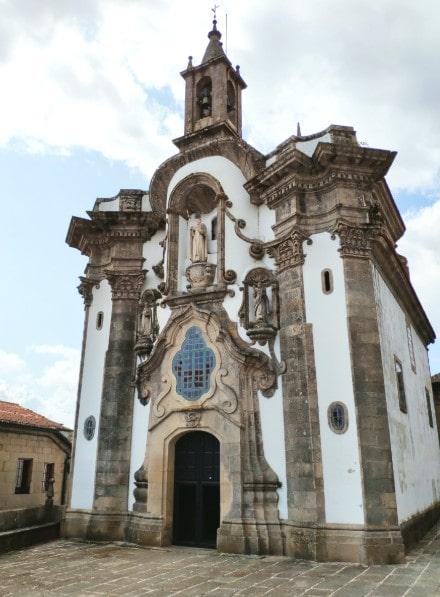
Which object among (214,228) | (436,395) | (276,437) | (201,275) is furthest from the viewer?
(436,395)

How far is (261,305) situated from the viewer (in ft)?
44.6

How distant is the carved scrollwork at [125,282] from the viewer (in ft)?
54.0

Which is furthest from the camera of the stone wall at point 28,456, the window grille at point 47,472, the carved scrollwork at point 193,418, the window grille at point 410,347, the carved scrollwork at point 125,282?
the window grille at point 47,472

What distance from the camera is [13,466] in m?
20.3

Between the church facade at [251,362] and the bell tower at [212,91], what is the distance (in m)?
0.26

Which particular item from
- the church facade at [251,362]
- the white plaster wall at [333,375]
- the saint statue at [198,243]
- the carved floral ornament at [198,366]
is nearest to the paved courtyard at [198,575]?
the church facade at [251,362]

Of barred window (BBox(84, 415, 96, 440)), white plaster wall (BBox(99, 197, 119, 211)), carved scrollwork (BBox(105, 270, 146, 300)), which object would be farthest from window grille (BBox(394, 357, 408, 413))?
white plaster wall (BBox(99, 197, 119, 211))

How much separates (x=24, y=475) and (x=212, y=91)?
16.9 metres

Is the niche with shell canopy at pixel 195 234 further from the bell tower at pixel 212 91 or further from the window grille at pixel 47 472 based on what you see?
the window grille at pixel 47 472

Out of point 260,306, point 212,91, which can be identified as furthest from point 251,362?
point 212,91

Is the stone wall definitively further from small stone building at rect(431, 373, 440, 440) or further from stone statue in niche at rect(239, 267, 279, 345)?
small stone building at rect(431, 373, 440, 440)

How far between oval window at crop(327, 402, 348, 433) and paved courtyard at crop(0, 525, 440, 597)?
2.80 m

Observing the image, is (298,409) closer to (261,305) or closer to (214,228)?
(261,305)

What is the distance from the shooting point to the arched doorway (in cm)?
1306
